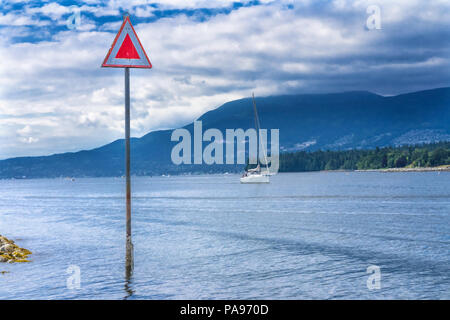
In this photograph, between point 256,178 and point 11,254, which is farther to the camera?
point 256,178

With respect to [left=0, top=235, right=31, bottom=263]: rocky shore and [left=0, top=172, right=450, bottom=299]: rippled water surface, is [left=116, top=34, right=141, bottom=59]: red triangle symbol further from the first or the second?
[left=0, top=235, right=31, bottom=263]: rocky shore

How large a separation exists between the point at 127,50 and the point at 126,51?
0.18ft

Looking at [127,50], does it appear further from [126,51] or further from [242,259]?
[242,259]

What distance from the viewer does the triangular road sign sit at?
18.9 metres

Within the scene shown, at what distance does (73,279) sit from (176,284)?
16.0 feet

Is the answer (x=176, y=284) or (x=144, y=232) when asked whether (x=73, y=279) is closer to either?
(x=176, y=284)

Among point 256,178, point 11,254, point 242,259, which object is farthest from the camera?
point 256,178

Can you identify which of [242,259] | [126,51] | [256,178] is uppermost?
[126,51]

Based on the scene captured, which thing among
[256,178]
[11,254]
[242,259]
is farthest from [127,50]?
[256,178]

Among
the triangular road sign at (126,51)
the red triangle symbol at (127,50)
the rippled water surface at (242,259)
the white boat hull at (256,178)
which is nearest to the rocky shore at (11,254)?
the rippled water surface at (242,259)

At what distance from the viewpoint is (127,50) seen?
62.5ft
